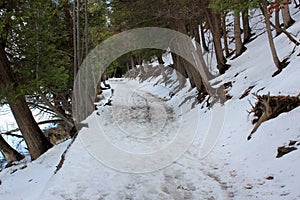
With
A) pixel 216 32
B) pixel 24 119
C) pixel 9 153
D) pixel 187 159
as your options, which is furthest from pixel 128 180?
pixel 216 32

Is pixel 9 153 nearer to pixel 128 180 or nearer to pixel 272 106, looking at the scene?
pixel 128 180

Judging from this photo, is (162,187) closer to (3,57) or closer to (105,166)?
(105,166)

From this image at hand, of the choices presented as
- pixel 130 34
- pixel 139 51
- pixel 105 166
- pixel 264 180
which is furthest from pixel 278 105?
pixel 139 51

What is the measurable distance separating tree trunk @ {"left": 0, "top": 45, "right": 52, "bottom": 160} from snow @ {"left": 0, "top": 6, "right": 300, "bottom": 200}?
561mm

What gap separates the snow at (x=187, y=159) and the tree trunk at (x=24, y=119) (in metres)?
0.56

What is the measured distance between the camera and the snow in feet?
15.5

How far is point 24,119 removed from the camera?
849cm

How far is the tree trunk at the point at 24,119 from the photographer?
25.6ft

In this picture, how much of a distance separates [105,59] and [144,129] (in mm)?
5257

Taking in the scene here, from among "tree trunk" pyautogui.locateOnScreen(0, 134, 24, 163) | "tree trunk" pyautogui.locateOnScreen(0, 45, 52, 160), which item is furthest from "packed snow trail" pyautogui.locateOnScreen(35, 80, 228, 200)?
"tree trunk" pyautogui.locateOnScreen(0, 134, 24, 163)

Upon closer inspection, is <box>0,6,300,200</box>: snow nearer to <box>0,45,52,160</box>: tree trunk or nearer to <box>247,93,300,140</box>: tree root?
<box>247,93,300,140</box>: tree root

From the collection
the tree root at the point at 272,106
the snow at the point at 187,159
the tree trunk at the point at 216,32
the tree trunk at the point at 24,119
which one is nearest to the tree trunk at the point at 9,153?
the snow at the point at 187,159

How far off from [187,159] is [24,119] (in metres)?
5.34

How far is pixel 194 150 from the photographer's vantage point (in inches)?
293
